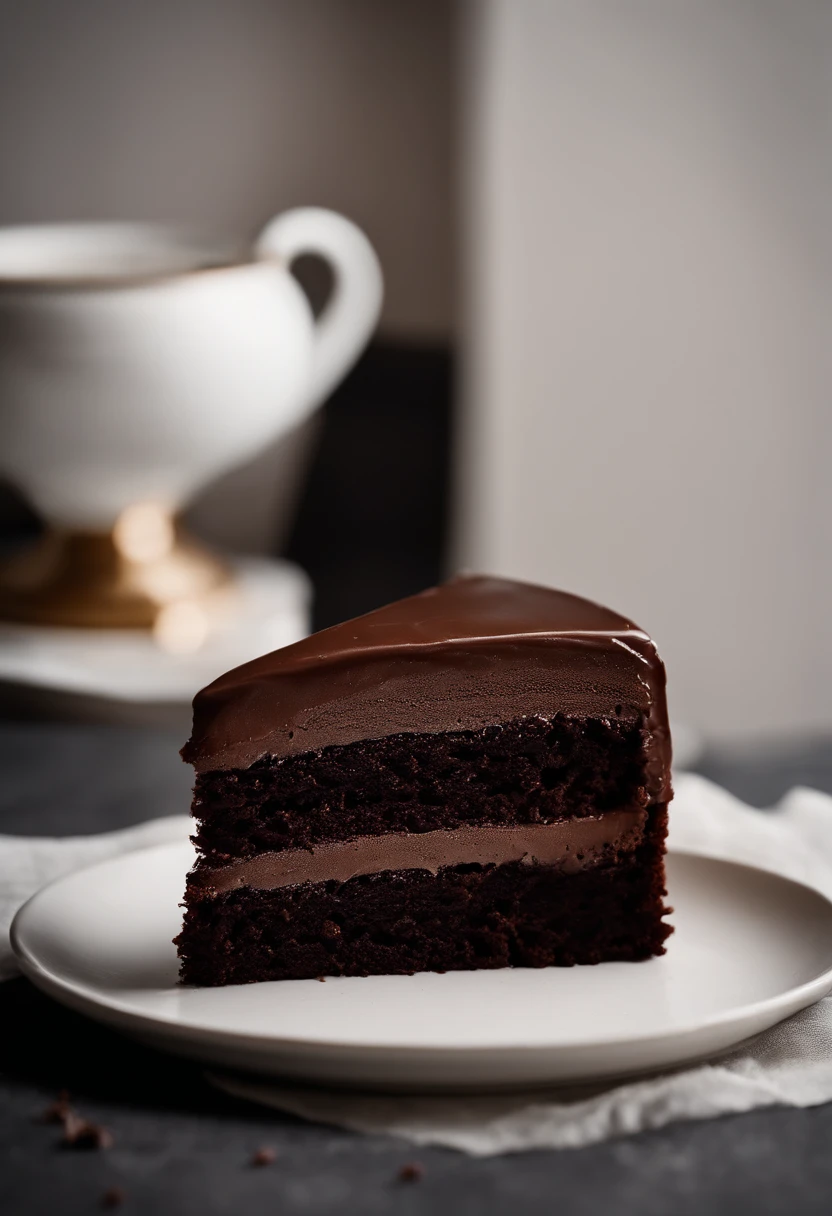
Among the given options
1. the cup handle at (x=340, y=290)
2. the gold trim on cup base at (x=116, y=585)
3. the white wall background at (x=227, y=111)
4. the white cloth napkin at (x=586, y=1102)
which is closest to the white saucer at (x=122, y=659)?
the gold trim on cup base at (x=116, y=585)

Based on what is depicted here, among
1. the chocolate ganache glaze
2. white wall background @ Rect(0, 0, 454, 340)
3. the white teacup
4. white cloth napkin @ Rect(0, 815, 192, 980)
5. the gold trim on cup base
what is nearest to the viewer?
the chocolate ganache glaze

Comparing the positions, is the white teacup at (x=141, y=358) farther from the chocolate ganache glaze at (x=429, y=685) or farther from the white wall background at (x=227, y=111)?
the chocolate ganache glaze at (x=429, y=685)

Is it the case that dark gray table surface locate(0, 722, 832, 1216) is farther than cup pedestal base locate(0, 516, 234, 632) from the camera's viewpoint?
No

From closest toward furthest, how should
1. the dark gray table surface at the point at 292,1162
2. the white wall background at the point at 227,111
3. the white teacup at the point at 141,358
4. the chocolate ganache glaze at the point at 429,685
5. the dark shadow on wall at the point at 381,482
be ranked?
the dark gray table surface at the point at 292,1162 < the chocolate ganache glaze at the point at 429,685 < the white teacup at the point at 141,358 < the white wall background at the point at 227,111 < the dark shadow on wall at the point at 381,482

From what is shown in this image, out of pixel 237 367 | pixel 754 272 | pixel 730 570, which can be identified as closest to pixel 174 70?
pixel 237 367

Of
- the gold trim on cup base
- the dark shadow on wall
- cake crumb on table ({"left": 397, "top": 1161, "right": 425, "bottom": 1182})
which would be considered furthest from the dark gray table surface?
the dark shadow on wall

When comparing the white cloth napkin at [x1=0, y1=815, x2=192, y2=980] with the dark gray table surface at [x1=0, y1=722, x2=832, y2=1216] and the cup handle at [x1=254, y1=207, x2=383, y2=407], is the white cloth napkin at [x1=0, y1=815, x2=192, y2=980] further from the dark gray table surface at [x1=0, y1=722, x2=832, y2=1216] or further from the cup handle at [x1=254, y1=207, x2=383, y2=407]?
the cup handle at [x1=254, y1=207, x2=383, y2=407]

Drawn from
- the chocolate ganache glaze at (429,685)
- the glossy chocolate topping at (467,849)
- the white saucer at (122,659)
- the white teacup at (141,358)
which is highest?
the white teacup at (141,358)
